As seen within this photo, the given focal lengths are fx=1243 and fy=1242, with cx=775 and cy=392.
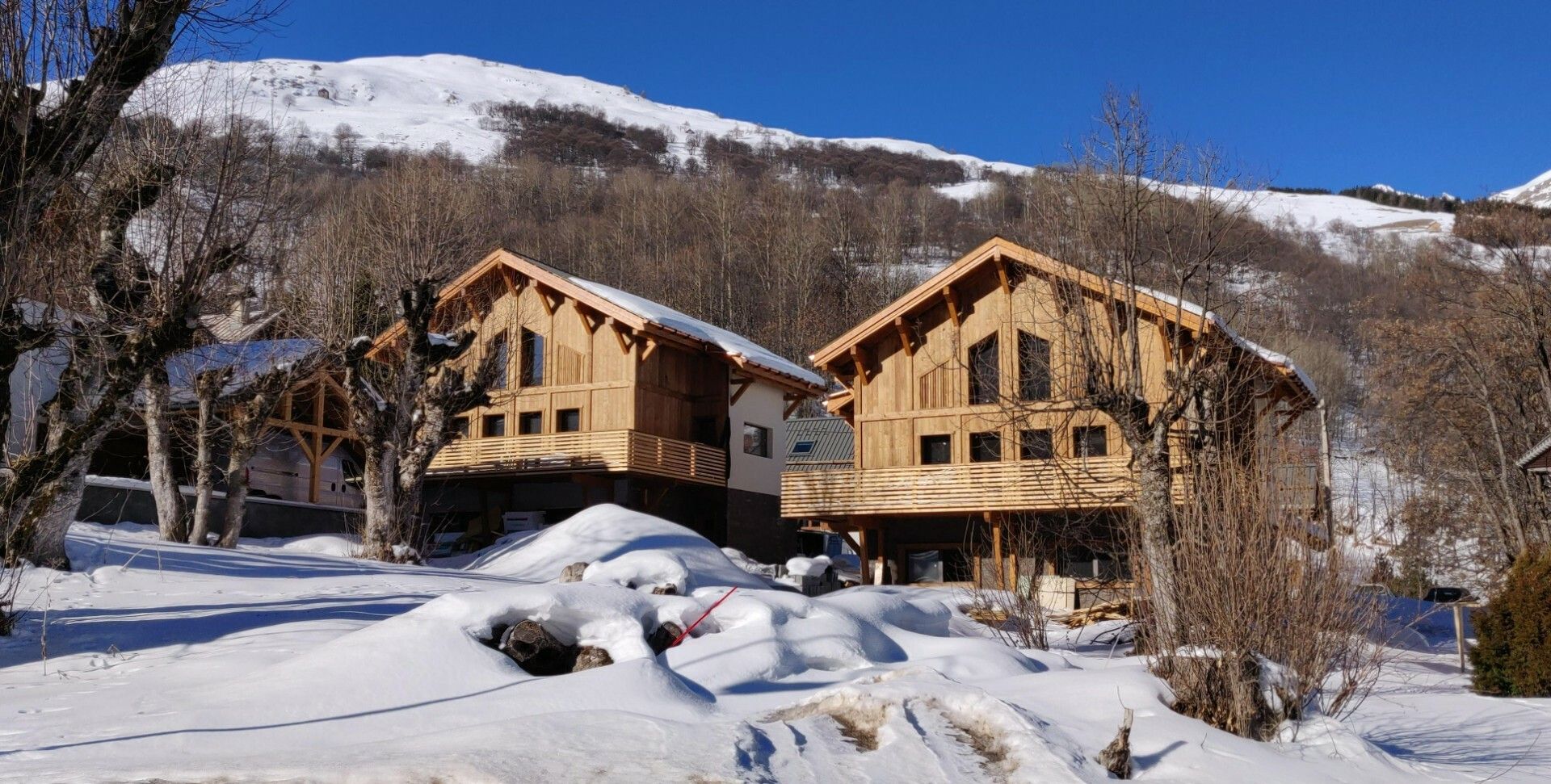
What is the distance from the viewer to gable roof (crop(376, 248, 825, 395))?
1244 inches

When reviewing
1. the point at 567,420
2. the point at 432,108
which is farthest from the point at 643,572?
the point at 432,108

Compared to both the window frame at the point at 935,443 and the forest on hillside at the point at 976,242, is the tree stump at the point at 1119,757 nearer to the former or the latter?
the forest on hillside at the point at 976,242

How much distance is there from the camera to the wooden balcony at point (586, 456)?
30.9m

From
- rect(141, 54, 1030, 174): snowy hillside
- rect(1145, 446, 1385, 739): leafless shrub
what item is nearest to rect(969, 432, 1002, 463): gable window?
rect(1145, 446, 1385, 739): leafless shrub

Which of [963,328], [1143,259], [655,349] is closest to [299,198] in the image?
[655,349]

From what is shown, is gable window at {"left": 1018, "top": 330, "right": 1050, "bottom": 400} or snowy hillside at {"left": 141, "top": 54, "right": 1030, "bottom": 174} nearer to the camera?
gable window at {"left": 1018, "top": 330, "right": 1050, "bottom": 400}

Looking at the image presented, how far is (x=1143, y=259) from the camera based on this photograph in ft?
51.9

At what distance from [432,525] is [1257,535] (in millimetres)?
28506

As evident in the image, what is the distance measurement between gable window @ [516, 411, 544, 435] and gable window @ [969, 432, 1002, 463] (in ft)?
39.3

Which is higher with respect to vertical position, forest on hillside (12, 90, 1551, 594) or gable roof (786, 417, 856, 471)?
forest on hillside (12, 90, 1551, 594)

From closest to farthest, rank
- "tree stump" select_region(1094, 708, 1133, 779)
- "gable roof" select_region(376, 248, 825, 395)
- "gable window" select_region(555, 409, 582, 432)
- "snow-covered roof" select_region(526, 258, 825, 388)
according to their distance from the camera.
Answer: "tree stump" select_region(1094, 708, 1133, 779) < "gable roof" select_region(376, 248, 825, 395) < "snow-covered roof" select_region(526, 258, 825, 388) < "gable window" select_region(555, 409, 582, 432)

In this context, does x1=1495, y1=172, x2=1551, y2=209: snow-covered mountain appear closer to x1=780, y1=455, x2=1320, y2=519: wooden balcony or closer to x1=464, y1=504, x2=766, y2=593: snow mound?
x1=780, y1=455, x2=1320, y2=519: wooden balcony

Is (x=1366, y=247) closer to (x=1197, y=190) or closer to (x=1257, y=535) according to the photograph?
(x=1197, y=190)

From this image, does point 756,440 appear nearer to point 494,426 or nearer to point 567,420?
point 567,420
